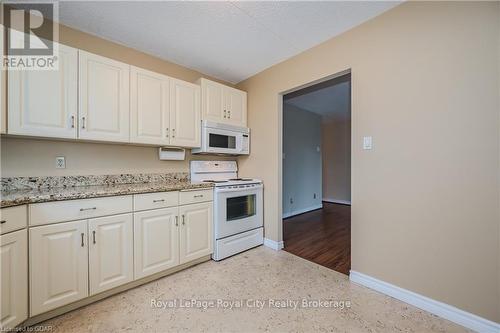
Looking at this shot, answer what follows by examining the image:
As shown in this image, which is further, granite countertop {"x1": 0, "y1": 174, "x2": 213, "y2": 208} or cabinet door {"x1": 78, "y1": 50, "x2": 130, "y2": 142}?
cabinet door {"x1": 78, "y1": 50, "x2": 130, "y2": 142}

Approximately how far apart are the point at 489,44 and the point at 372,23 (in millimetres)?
863

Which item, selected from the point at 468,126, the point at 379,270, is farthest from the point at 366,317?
the point at 468,126

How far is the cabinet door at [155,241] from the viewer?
6.15 feet

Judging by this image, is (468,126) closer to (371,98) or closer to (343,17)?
(371,98)

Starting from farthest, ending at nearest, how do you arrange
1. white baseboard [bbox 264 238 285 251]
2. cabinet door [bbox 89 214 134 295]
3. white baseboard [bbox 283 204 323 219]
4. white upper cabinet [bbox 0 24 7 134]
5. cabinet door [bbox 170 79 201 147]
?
white baseboard [bbox 283 204 323 219], white baseboard [bbox 264 238 285 251], cabinet door [bbox 170 79 201 147], cabinet door [bbox 89 214 134 295], white upper cabinet [bbox 0 24 7 134]

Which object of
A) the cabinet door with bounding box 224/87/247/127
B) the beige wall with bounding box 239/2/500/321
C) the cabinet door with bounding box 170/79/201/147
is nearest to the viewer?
the beige wall with bounding box 239/2/500/321

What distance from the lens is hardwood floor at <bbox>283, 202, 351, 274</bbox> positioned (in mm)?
2477

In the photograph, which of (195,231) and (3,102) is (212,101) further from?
(3,102)

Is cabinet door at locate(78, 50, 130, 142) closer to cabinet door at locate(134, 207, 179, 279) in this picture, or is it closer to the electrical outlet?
the electrical outlet

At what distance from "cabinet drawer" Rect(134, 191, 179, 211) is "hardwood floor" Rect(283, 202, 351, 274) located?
164 centimetres

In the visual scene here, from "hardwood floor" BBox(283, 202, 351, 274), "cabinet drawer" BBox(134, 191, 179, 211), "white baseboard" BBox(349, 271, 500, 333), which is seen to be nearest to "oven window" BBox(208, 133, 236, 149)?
"cabinet drawer" BBox(134, 191, 179, 211)

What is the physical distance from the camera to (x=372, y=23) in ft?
6.19

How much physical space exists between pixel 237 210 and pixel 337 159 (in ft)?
15.8

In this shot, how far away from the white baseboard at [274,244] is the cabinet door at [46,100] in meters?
2.46
